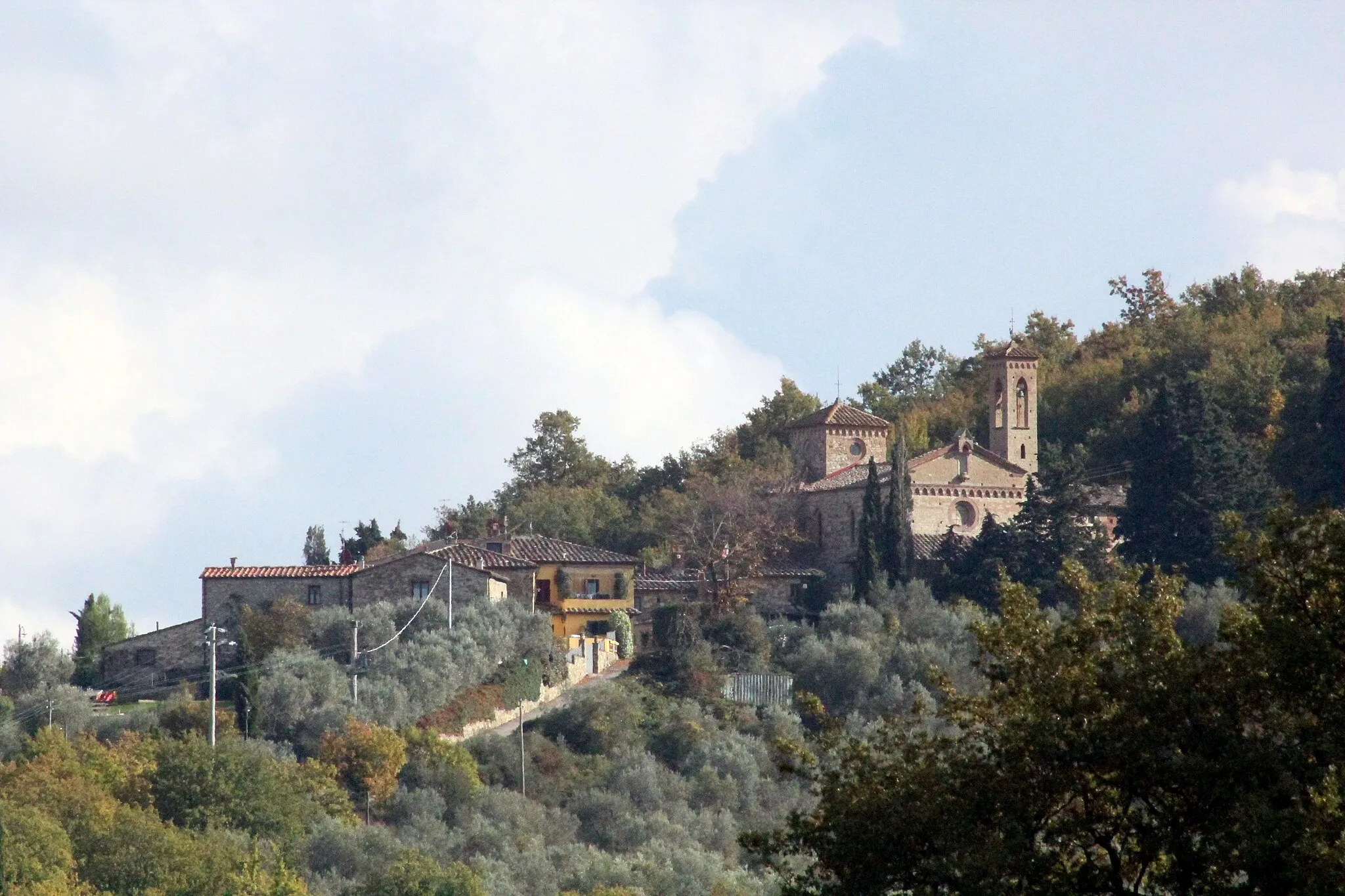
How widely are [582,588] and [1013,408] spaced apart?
19.1m

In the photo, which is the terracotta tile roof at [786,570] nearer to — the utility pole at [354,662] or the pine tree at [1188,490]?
the pine tree at [1188,490]

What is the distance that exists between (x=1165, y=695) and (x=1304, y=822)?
220cm

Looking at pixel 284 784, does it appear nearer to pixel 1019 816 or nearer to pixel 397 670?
pixel 397 670

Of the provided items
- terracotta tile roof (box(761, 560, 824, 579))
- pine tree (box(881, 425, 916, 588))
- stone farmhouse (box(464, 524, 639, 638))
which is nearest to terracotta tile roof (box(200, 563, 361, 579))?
stone farmhouse (box(464, 524, 639, 638))

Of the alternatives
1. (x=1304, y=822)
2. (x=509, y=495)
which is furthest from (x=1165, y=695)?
(x=509, y=495)

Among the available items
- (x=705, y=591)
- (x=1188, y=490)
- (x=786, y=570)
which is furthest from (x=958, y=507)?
(x=705, y=591)

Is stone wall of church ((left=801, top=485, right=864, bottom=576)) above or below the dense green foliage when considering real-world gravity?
above

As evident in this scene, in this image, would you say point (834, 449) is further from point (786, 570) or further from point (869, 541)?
point (869, 541)

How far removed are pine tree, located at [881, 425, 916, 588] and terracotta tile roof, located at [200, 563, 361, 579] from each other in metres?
15.2

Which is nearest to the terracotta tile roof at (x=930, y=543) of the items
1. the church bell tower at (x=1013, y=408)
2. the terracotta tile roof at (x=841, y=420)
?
the terracotta tile roof at (x=841, y=420)

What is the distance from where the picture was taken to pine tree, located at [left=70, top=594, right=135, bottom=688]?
62.1 metres

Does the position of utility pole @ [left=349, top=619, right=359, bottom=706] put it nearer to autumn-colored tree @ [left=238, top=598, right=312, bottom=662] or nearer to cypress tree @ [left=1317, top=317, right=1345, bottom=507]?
autumn-colored tree @ [left=238, top=598, right=312, bottom=662]

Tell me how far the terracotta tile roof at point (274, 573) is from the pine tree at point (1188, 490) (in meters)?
22.2

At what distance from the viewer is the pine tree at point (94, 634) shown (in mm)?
62062
